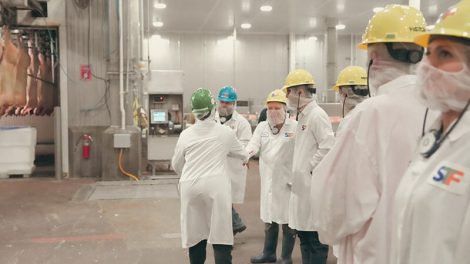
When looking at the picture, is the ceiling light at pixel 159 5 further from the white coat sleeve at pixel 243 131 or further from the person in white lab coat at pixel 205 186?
the person in white lab coat at pixel 205 186

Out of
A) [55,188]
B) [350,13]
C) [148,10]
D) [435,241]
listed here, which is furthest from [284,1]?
[435,241]

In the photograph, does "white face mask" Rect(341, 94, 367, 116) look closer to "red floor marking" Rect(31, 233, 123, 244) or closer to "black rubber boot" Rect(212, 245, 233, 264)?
"black rubber boot" Rect(212, 245, 233, 264)

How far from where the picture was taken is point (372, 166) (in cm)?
182

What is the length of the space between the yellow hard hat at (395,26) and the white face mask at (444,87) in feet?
1.85

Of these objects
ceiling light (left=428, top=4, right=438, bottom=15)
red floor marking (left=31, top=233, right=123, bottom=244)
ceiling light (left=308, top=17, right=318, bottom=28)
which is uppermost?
ceiling light (left=308, top=17, right=318, bottom=28)

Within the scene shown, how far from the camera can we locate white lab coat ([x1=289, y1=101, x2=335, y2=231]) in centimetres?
351

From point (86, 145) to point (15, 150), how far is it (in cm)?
140

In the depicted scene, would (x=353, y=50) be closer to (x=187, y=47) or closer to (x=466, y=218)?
(x=187, y=47)

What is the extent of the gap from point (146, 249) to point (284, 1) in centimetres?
732

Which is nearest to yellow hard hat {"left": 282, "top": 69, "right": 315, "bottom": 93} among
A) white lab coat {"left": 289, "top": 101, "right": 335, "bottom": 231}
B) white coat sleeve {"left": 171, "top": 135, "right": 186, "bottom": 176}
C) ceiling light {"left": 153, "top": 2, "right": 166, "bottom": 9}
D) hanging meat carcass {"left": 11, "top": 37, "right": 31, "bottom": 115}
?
white lab coat {"left": 289, "top": 101, "right": 335, "bottom": 231}

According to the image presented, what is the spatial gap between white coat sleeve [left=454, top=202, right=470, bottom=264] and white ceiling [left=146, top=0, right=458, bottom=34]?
379 inches

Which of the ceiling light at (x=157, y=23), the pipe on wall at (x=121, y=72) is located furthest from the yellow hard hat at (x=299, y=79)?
Answer: the ceiling light at (x=157, y=23)

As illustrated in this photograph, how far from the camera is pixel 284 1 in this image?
10273 mm

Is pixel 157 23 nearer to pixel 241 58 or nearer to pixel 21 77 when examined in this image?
pixel 241 58
